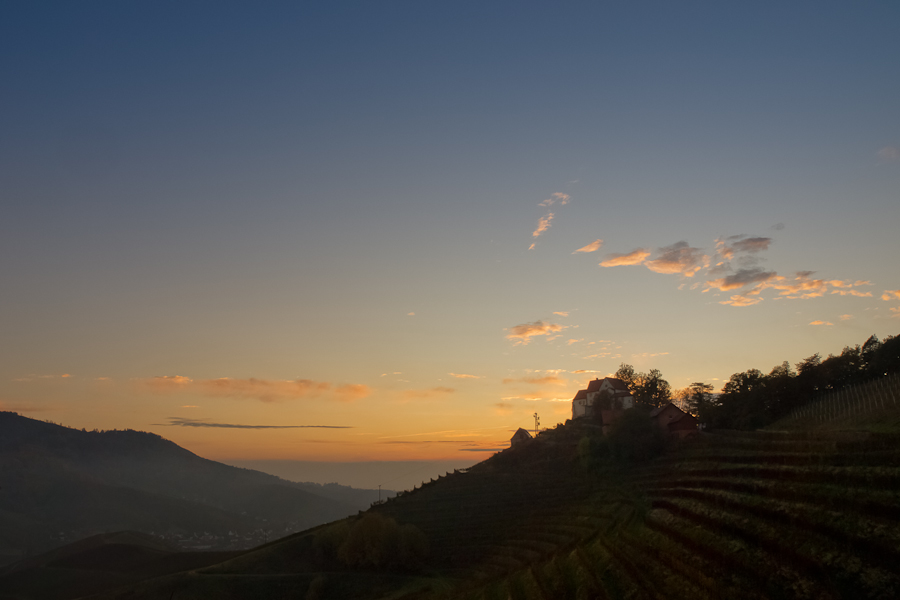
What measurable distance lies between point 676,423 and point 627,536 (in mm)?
54411

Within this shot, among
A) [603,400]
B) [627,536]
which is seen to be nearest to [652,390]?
[603,400]

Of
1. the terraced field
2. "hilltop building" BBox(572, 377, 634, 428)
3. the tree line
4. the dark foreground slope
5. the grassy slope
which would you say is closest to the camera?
the terraced field

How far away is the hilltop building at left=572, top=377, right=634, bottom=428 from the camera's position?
114075mm

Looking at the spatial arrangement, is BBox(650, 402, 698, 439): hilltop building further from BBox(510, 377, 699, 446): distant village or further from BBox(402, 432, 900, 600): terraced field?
BBox(402, 432, 900, 600): terraced field

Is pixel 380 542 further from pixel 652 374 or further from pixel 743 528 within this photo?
pixel 652 374

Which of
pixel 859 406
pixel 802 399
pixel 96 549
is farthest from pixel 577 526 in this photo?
pixel 96 549

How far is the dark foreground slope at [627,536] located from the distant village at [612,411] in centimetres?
1273

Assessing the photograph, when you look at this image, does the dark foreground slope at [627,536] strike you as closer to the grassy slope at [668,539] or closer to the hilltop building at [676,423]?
the grassy slope at [668,539]

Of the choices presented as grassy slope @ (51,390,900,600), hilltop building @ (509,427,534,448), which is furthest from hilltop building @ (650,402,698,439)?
hilltop building @ (509,427,534,448)

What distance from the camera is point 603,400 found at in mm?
118312

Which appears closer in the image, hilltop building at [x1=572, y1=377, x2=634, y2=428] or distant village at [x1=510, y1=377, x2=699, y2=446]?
distant village at [x1=510, y1=377, x2=699, y2=446]

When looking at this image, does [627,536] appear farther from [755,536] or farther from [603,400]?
[603,400]

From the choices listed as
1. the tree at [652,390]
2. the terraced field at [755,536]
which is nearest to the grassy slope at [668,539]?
the terraced field at [755,536]

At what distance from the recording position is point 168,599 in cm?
5950
